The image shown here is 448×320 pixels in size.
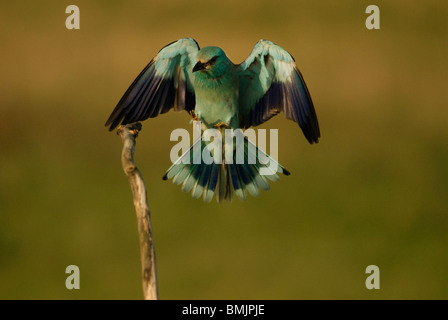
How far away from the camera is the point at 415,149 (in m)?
14.5

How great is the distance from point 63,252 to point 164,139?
223cm

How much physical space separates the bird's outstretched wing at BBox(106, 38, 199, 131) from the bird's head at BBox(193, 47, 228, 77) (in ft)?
0.48

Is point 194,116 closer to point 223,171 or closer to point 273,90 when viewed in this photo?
point 223,171

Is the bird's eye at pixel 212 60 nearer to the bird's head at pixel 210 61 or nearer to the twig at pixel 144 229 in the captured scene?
the bird's head at pixel 210 61

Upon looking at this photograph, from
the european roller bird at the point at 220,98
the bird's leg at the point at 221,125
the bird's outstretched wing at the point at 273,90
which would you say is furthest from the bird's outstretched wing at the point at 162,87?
the bird's outstretched wing at the point at 273,90

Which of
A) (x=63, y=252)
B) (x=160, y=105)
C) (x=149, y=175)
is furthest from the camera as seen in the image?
(x=149, y=175)

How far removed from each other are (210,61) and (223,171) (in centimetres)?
89

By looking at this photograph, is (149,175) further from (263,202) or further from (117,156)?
(263,202)

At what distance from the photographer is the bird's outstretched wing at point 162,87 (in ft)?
21.2

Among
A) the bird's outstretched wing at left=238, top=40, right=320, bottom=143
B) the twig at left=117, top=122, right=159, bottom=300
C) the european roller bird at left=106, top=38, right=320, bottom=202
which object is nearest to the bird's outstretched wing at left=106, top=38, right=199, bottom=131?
the european roller bird at left=106, top=38, right=320, bottom=202

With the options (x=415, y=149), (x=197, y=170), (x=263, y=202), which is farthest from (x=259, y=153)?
(x=415, y=149)

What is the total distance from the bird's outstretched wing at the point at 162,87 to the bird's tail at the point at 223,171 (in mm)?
390

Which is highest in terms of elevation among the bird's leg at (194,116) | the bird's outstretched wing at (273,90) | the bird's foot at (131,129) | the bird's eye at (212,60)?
the bird's eye at (212,60)

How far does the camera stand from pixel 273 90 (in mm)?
6812
